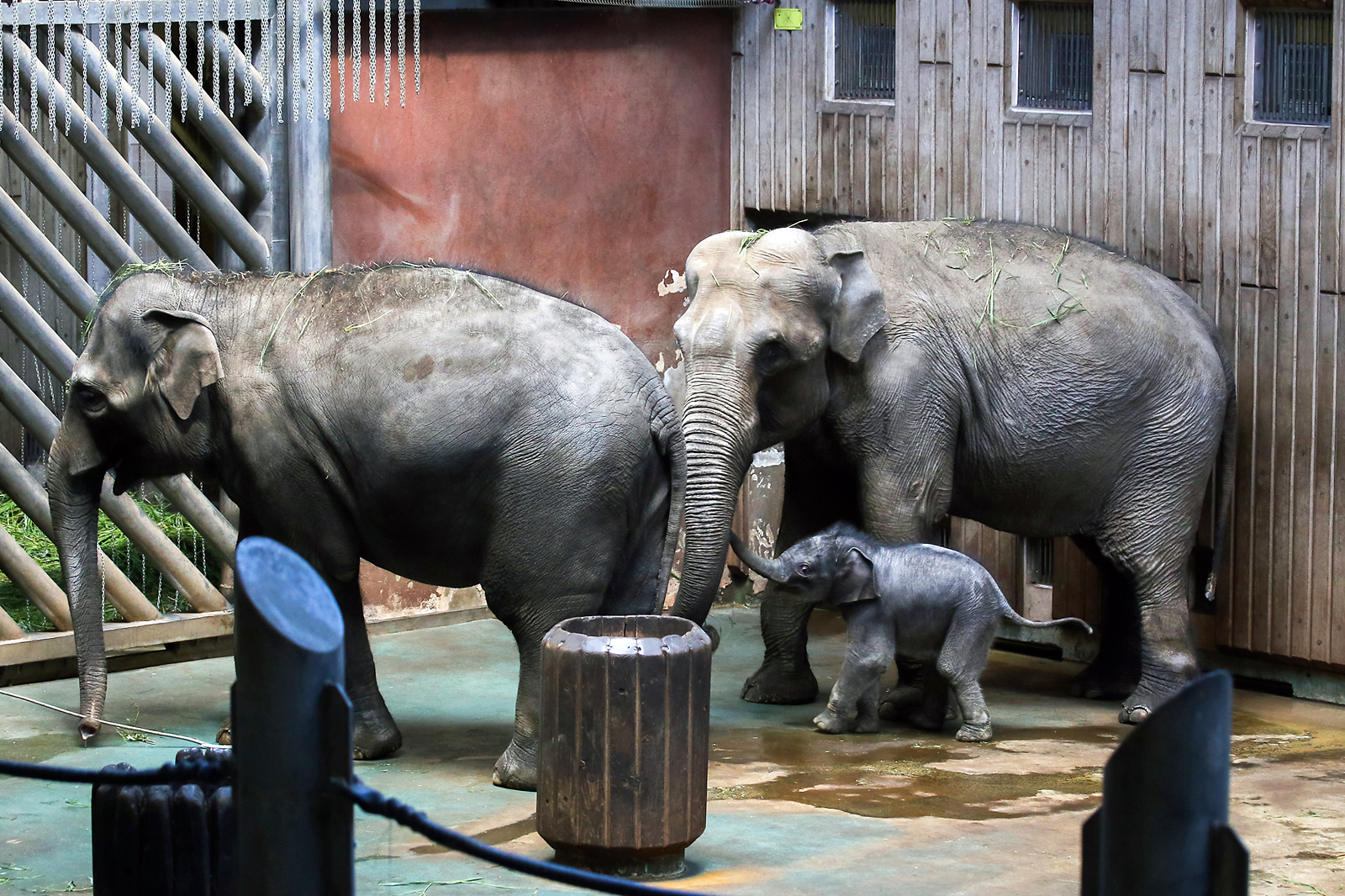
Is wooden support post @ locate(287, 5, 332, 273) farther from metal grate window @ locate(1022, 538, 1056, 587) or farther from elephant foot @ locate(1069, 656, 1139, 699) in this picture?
elephant foot @ locate(1069, 656, 1139, 699)

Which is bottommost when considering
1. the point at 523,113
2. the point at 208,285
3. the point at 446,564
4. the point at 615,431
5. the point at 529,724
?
the point at 529,724

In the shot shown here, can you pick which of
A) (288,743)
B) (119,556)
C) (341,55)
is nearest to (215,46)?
(341,55)

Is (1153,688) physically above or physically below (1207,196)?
below

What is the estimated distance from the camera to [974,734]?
715 cm

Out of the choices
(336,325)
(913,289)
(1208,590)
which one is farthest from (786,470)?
(336,325)

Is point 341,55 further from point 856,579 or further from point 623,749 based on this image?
point 623,749

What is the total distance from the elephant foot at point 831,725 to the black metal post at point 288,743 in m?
5.05

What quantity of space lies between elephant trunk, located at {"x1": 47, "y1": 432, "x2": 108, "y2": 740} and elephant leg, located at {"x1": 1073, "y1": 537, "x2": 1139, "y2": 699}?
A: 158 inches

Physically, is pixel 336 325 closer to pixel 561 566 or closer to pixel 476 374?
pixel 476 374

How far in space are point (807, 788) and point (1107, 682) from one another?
2225 mm

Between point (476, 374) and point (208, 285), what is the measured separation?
1.09 meters

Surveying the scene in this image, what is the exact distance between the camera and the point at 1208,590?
26.0ft

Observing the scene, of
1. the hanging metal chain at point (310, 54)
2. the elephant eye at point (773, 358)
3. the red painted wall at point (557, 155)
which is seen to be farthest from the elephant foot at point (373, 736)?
the hanging metal chain at point (310, 54)

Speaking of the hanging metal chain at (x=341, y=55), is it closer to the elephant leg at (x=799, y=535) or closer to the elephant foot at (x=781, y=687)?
the elephant leg at (x=799, y=535)
